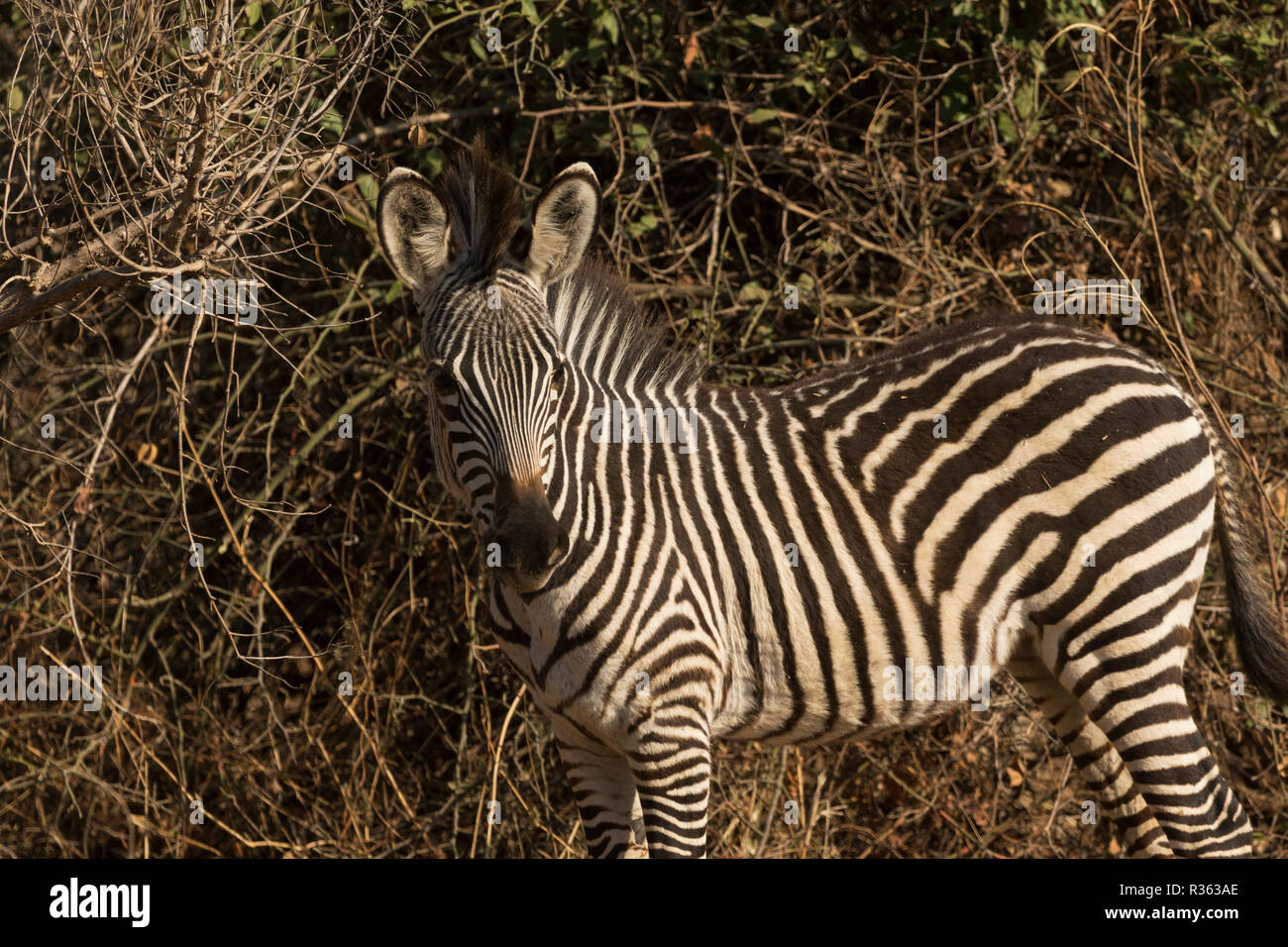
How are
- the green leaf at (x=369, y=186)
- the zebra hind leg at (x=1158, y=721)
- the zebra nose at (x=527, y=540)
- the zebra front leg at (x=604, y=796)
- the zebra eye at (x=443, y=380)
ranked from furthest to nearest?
the green leaf at (x=369, y=186) → the zebra front leg at (x=604, y=796) → the zebra hind leg at (x=1158, y=721) → the zebra eye at (x=443, y=380) → the zebra nose at (x=527, y=540)

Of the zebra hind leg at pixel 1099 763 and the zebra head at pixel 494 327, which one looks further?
the zebra hind leg at pixel 1099 763

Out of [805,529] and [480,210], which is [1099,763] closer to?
[805,529]

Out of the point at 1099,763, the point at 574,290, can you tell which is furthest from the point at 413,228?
the point at 1099,763

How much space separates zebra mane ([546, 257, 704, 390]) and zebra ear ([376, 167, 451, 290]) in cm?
40

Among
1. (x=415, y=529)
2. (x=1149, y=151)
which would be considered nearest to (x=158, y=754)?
(x=415, y=529)

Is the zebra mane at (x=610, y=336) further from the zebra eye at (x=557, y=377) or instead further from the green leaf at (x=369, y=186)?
the green leaf at (x=369, y=186)

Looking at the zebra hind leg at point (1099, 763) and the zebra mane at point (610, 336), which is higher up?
the zebra mane at point (610, 336)

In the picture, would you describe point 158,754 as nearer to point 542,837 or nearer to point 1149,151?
point 542,837

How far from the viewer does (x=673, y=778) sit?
3.74 m

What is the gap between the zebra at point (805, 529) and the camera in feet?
12.5

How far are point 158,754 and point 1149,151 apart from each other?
5.27 m

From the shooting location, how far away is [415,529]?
589 cm

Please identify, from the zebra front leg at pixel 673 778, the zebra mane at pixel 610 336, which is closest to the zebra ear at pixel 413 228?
the zebra mane at pixel 610 336

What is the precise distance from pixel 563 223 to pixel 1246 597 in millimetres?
2552
